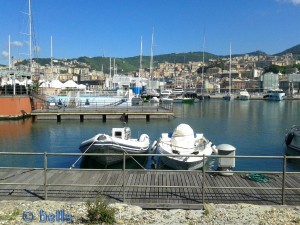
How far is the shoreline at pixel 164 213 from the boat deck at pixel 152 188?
0.37 metres

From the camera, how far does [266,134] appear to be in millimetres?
37125

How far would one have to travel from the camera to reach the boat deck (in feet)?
31.8

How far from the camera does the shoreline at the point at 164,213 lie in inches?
331

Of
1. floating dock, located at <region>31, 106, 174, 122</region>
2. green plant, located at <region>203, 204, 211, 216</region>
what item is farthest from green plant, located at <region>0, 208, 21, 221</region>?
floating dock, located at <region>31, 106, 174, 122</region>

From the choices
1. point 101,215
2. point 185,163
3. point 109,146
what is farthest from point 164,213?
point 109,146

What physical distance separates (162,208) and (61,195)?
3.04m

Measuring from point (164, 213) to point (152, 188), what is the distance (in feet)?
5.91

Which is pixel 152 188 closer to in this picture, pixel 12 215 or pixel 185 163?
pixel 12 215

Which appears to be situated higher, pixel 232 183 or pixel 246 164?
pixel 232 183

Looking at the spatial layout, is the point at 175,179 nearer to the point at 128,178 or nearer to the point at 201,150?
the point at 128,178

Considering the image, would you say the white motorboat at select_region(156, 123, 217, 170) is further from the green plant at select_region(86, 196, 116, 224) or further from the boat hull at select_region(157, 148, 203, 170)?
the green plant at select_region(86, 196, 116, 224)

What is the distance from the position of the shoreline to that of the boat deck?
1.22 feet

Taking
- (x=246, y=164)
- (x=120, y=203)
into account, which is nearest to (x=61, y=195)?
(x=120, y=203)

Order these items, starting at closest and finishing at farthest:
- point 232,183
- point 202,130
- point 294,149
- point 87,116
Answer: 1. point 232,183
2. point 294,149
3. point 202,130
4. point 87,116
